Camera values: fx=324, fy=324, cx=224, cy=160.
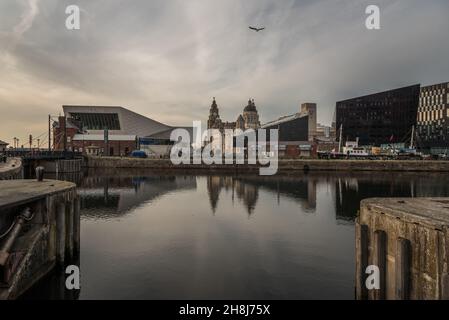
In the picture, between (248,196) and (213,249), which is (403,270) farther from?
(248,196)

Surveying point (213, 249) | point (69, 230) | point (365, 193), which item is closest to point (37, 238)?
point (69, 230)

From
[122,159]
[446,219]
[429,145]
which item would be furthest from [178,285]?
[429,145]

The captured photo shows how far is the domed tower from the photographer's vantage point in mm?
181500

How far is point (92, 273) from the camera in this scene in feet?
68.6

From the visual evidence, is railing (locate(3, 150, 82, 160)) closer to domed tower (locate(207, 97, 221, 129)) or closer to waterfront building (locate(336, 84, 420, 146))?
domed tower (locate(207, 97, 221, 129))

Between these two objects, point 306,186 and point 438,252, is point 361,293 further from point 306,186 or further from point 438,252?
point 306,186

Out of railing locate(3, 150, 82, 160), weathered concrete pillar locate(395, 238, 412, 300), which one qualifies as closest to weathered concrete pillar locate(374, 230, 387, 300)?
weathered concrete pillar locate(395, 238, 412, 300)

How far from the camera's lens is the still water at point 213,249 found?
1873cm

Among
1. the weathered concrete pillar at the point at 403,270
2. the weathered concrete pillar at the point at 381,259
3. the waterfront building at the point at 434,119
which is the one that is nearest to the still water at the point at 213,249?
the weathered concrete pillar at the point at 381,259

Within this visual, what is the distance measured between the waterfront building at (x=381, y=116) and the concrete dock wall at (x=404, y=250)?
159256 millimetres

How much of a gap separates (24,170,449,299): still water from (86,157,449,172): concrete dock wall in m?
57.1

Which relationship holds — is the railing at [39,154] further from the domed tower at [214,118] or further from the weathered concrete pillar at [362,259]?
the domed tower at [214,118]

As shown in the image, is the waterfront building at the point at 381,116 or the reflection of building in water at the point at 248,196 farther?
the waterfront building at the point at 381,116
